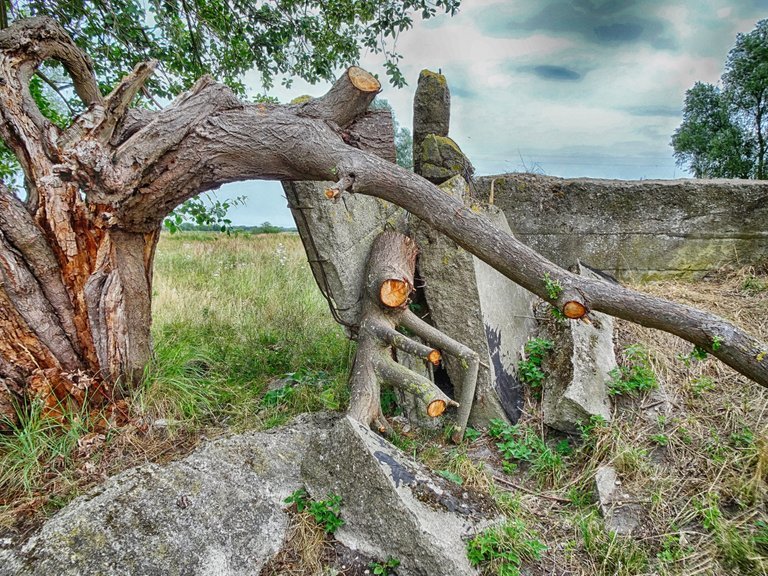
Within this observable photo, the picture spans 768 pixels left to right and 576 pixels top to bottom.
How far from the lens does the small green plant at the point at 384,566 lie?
227 cm

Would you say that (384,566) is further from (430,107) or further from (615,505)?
(430,107)

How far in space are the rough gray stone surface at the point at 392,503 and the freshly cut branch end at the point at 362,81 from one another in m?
2.15

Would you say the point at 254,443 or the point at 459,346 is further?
the point at 459,346

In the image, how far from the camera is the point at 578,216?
218 inches

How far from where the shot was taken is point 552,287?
8.26 ft

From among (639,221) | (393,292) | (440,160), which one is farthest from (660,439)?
(639,221)

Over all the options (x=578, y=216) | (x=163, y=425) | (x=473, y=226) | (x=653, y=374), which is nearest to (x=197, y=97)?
(x=473, y=226)

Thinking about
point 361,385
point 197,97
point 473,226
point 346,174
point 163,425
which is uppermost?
point 197,97

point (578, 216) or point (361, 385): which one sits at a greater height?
point (578, 216)

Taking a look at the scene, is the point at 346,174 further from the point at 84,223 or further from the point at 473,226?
the point at 84,223

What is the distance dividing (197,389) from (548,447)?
2781 mm

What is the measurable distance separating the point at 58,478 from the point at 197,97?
2523 mm

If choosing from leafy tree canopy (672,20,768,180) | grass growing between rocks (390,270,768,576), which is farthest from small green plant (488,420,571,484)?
leafy tree canopy (672,20,768,180)

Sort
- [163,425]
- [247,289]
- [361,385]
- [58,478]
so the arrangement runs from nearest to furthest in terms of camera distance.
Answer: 1. [58,478]
2. [163,425]
3. [361,385]
4. [247,289]
